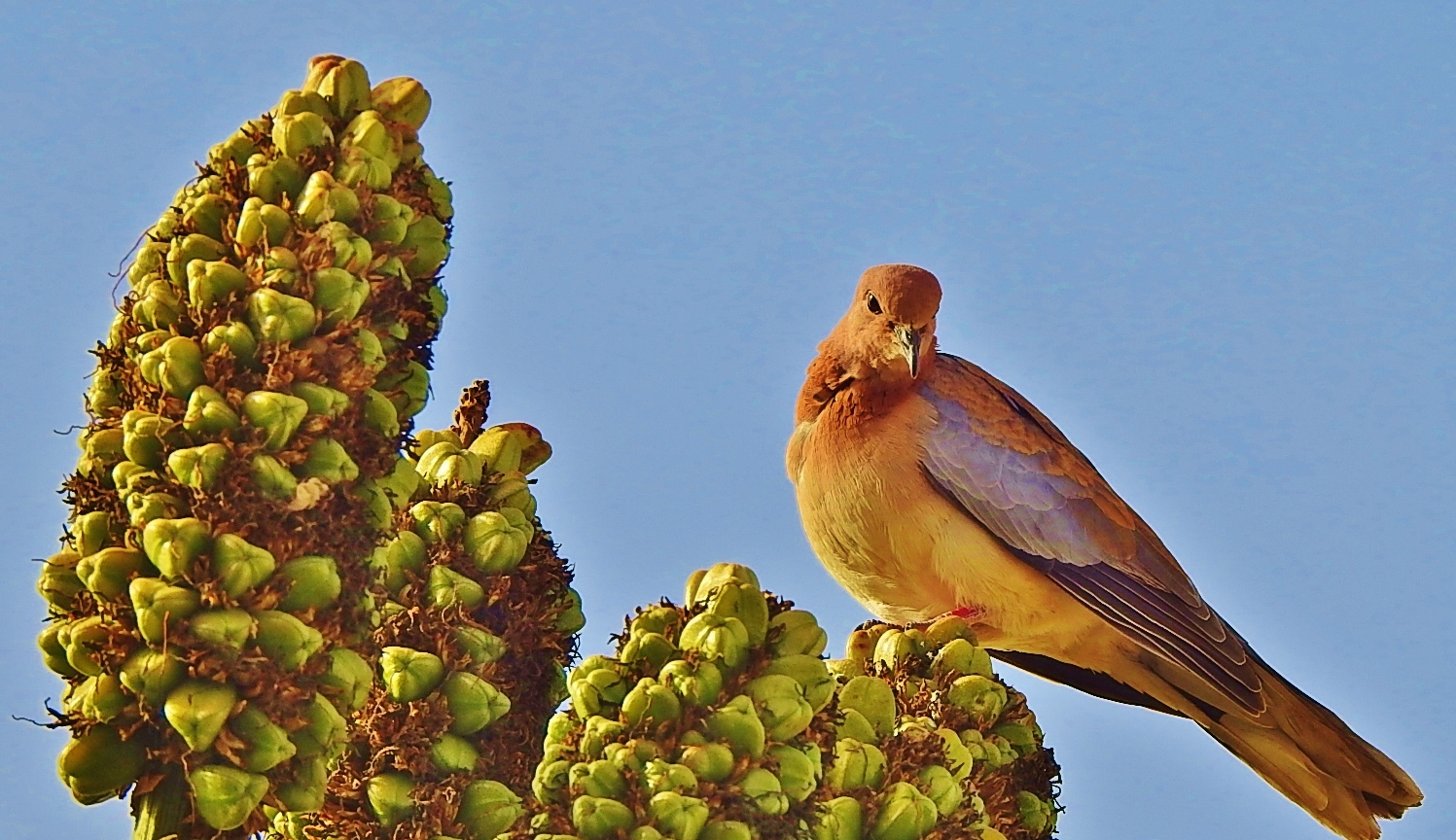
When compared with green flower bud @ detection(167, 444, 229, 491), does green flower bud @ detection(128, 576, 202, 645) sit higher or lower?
lower

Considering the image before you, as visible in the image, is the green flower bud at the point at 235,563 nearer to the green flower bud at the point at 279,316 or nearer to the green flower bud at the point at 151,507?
the green flower bud at the point at 151,507

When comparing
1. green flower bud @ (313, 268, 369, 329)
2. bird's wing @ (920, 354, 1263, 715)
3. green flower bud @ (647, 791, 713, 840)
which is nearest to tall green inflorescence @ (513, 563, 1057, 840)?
green flower bud @ (647, 791, 713, 840)

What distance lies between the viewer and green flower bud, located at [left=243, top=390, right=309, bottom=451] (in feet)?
10.6

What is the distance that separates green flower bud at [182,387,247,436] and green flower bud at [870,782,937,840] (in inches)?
53.8

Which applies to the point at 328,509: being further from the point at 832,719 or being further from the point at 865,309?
the point at 865,309

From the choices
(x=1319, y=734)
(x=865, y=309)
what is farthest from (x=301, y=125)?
(x=1319, y=734)

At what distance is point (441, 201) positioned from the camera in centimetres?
364

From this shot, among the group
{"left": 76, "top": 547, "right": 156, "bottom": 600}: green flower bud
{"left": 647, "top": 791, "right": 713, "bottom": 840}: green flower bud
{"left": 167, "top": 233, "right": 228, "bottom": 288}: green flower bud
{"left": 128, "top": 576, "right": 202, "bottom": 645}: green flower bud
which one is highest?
{"left": 167, "top": 233, "right": 228, "bottom": 288}: green flower bud

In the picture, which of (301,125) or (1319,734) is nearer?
(301,125)

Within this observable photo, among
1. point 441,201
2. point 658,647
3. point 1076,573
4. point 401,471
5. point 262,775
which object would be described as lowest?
point 262,775

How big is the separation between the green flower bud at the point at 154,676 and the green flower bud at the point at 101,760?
0.40ft

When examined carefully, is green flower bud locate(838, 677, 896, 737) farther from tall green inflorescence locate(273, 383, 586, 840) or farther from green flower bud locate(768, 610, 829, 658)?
tall green inflorescence locate(273, 383, 586, 840)

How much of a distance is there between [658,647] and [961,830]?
2.41ft

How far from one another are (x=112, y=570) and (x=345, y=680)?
1.45 ft
